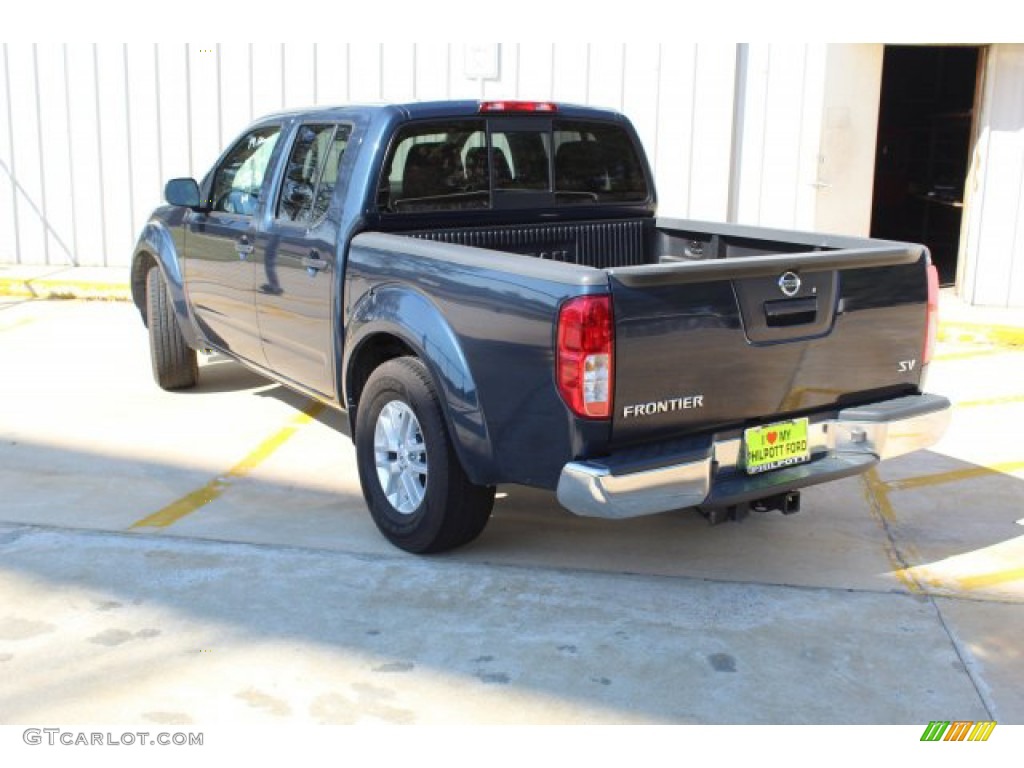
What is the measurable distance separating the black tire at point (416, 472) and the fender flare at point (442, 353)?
0.27 feet

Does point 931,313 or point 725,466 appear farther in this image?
point 931,313

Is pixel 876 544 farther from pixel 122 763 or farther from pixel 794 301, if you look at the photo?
pixel 122 763

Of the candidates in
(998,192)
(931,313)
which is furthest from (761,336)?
(998,192)

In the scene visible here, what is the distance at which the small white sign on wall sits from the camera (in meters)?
11.1

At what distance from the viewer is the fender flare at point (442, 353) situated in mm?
4441

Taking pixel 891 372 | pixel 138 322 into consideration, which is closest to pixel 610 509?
pixel 891 372

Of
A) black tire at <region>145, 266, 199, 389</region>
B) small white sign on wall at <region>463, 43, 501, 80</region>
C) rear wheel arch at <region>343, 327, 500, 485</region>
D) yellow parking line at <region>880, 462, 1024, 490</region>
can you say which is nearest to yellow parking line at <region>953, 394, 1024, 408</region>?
yellow parking line at <region>880, 462, 1024, 490</region>

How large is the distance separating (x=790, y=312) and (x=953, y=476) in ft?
7.82

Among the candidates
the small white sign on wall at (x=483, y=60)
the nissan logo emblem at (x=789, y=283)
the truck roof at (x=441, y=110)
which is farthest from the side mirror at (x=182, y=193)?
the small white sign on wall at (x=483, y=60)

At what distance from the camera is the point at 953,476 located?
6.26 m

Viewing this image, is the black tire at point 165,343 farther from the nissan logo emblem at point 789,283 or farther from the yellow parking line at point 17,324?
the nissan logo emblem at point 789,283

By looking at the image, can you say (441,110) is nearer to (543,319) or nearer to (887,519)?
(543,319)

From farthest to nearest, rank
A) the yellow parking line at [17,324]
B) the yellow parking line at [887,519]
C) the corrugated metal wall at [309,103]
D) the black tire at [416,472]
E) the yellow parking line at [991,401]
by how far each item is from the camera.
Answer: the corrugated metal wall at [309,103]
the yellow parking line at [17,324]
the yellow parking line at [991,401]
the yellow parking line at [887,519]
the black tire at [416,472]

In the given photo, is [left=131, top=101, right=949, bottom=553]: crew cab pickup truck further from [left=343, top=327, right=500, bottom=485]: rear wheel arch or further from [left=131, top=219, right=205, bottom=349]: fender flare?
[left=131, top=219, right=205, bottom=349]: fender flare
